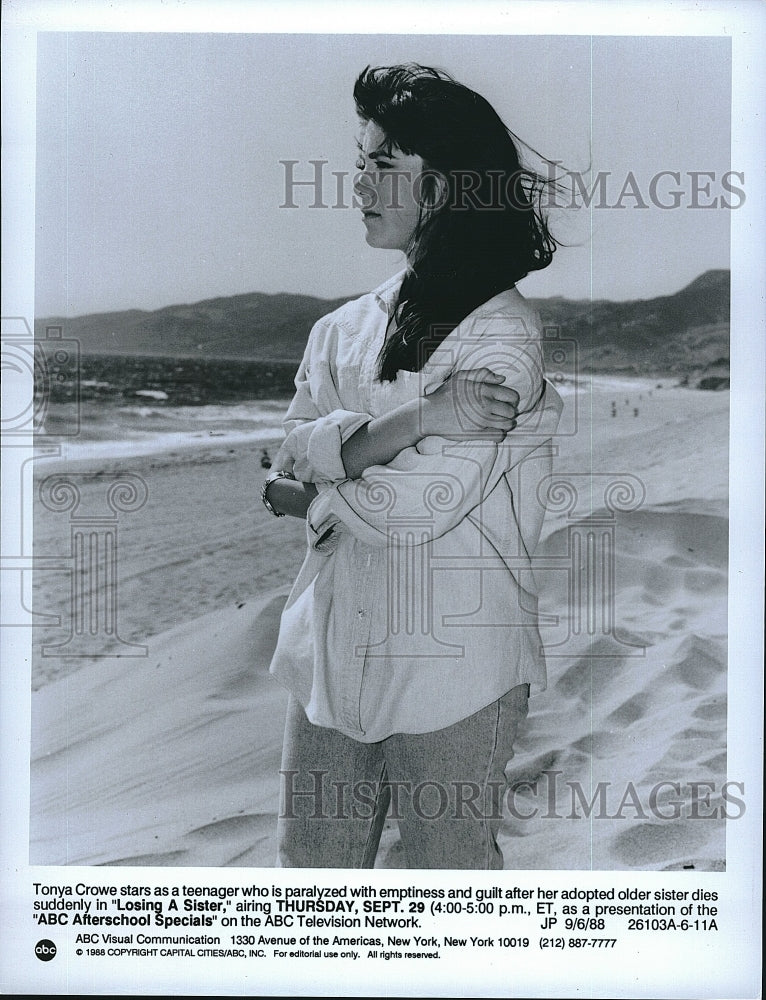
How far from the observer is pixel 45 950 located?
7.73 feet

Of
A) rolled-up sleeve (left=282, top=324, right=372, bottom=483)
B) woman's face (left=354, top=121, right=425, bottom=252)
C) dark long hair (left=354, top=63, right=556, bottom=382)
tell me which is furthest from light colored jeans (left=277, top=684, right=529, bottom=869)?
woman's face (left=354, top=121, right=425, bottom=252)

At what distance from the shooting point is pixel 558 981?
2312mm

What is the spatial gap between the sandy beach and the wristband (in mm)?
25

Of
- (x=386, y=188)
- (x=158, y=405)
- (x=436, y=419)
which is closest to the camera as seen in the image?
(x=436, y=419)

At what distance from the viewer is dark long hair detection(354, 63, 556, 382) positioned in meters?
2.15

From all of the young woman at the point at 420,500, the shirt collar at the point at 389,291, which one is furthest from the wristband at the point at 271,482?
the shirt collar at the point at 389,291

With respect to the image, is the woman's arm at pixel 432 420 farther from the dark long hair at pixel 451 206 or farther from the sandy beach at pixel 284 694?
the sandy beach at pixel 284 694

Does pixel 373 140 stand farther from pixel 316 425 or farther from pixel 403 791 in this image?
pixel 403 791

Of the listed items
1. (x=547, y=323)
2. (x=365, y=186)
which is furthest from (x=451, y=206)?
(x=547, y=323)

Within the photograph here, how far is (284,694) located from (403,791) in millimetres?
323

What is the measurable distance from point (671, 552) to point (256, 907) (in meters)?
1.16

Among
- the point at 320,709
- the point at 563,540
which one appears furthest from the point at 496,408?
the point at 320,709

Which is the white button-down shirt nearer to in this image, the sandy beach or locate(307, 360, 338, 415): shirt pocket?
locate(307, 360, 338, 415): shirt pocket

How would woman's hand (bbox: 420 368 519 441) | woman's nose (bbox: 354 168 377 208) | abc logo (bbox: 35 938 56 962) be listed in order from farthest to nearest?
abc logo (bbox: 35 938 56 962) → woman's nose (bbox: 354 168 377 208) → woman's hand (bbox: 420 368 519 441)
